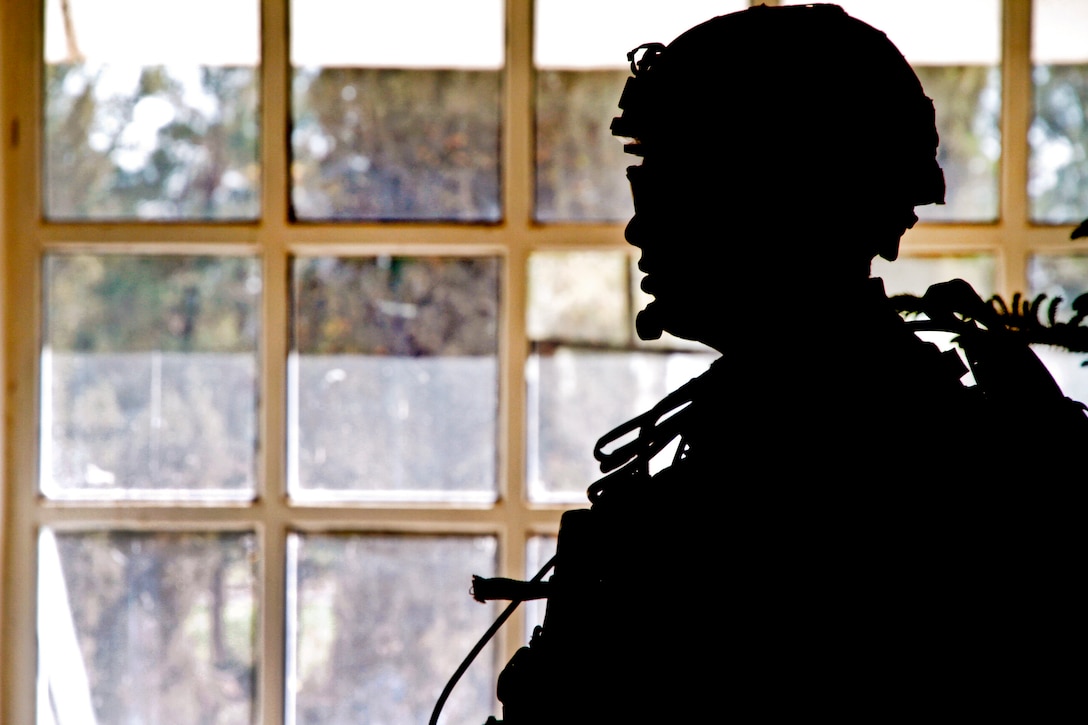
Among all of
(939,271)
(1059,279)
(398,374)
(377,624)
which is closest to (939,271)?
(939,271)

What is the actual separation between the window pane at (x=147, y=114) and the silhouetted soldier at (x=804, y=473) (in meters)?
0.82

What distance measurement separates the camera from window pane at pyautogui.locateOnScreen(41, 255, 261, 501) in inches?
40.8

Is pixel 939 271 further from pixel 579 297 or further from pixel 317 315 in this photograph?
pixel 317 315

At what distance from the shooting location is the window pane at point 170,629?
103cm

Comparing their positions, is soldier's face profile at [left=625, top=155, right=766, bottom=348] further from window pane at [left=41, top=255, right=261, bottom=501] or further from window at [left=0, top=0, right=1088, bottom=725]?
window pane at [left=41, top=255, right=261, bottom=501]

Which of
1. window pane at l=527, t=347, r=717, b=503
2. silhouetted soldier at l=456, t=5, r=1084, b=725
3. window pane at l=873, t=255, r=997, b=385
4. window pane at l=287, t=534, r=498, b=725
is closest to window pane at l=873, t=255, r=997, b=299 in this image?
window pane at l=873, t=255, r=997, b=385

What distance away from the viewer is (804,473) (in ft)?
1.07

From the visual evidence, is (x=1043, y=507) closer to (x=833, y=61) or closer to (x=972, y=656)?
(x=972, y=656)

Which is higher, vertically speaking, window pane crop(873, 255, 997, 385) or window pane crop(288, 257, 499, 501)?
window pane crop(873, 255, 997, 385)

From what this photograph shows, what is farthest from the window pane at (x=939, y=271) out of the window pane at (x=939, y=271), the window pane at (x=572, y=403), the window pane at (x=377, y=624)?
the window pane at (x=377, y=624)

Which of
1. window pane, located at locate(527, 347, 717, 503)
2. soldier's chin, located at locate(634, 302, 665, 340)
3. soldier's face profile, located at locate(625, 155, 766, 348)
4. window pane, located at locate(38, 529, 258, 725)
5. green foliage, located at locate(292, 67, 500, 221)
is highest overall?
green foliage, located at locate(292, 67, 500, 221)

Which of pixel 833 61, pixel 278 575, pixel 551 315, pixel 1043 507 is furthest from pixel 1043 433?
pixel 278 575

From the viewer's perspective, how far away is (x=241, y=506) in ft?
3.34

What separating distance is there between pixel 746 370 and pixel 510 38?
2.57ft
